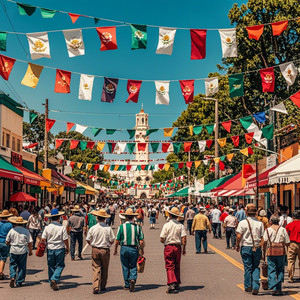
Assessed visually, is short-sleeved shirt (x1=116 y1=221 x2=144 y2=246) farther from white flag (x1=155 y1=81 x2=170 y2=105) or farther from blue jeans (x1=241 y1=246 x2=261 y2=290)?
white flag (x1=155 y1=81 x2=170 y2=105)

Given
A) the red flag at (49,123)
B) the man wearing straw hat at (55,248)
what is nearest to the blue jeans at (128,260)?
the man wearing straw hat at (55,248)

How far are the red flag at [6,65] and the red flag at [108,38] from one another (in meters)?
2.79

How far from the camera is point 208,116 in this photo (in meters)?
50.4

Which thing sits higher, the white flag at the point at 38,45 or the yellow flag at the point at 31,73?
the white flag at the point at 38,45

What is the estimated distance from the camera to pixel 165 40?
52.6 ft

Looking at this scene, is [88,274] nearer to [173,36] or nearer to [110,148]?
[173,36]

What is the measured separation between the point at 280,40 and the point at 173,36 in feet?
59.8

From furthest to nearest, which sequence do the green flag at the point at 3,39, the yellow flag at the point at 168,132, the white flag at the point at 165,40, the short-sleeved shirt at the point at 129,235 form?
the yellow flag at the point at 168,132
the white flag at the point at 165,40
the green flag at the point at 3,39
the short-sleeved shirt at the point at 129,235

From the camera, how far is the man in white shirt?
33.9ft

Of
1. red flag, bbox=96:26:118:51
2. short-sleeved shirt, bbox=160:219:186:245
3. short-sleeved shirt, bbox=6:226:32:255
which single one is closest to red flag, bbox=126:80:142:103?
red flag, bbox=96:26:118:51

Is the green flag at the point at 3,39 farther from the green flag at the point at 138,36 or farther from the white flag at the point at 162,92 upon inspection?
the white flag at the point at 162,92

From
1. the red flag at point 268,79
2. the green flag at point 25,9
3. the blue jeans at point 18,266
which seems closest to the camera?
the blue jeans at point 18,266

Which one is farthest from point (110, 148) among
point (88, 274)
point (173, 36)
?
point (88, 274)

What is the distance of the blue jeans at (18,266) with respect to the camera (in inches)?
443
